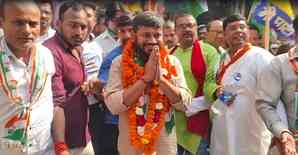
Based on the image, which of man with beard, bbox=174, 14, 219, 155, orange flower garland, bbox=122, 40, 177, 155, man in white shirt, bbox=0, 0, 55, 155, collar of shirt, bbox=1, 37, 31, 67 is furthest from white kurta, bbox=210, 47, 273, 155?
collar of shirt, bbox=1, 37, 31, 67

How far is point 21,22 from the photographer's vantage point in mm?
3672

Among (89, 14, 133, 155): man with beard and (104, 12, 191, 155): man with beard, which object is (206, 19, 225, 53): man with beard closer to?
(89, 14, 133, 155): man with beard

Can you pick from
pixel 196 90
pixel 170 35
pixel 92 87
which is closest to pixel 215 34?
pixel 170 35

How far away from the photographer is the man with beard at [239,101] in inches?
210

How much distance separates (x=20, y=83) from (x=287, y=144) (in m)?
1.64

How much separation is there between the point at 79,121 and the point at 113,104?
0.31 metres

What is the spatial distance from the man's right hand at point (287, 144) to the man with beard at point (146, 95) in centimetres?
86

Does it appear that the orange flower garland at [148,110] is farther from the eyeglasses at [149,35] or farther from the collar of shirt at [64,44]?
the collar of shirt at [64,44]

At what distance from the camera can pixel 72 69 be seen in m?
4.58

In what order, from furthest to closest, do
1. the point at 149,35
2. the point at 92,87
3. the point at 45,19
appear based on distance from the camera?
1. the point at 45,19
2. the point at 92,87
3. the point at 149,35

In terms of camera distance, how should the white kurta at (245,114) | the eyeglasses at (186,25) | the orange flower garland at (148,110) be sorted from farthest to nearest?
the eyeglasses at (186,25)
the white kurta at (245,114)
the orange flower garland at (148,110)

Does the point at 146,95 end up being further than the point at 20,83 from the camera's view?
Yes

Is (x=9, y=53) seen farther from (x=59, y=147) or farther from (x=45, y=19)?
(x=45, y=19)

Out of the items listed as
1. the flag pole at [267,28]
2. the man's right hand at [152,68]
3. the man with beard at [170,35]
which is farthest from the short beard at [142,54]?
the flag pole at [267,28]
